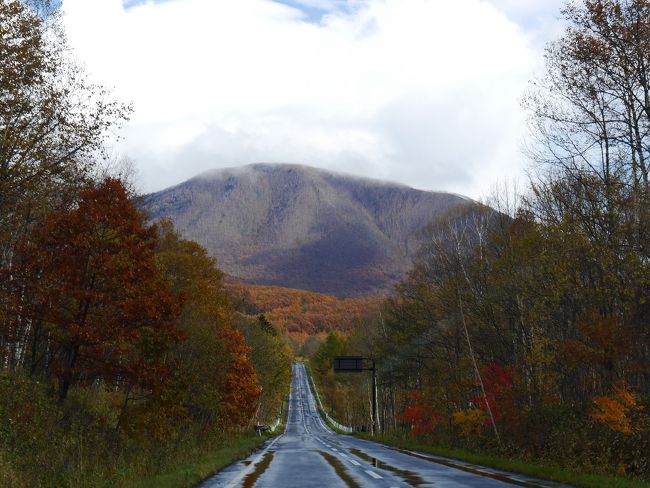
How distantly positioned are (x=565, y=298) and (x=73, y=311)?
66.1 feet

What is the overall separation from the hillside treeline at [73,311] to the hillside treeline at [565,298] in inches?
519

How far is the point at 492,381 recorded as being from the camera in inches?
1153

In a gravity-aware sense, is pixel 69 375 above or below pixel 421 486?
above

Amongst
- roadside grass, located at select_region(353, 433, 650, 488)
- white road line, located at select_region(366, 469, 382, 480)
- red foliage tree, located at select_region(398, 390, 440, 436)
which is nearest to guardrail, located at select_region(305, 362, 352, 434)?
red foliage tree, located at select_region(398, 390, 440, 436)

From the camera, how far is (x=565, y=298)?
26.2 m

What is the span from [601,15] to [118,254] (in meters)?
19.0

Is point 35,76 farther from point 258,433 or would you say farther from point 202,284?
point 258,433

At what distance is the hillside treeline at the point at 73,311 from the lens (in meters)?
16.4

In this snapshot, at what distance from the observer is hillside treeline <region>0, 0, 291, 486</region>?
16.4 metres

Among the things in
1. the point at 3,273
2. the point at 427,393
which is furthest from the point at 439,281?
the point at 3,273

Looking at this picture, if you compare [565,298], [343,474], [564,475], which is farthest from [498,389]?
[343,474]

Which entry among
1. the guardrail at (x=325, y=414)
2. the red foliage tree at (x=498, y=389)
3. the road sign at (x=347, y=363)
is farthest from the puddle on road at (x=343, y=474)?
the guardrail at (x=325, y=414)

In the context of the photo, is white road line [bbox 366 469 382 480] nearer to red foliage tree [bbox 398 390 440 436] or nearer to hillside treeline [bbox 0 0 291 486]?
hillside treeline [bbox 0 0 291 486]

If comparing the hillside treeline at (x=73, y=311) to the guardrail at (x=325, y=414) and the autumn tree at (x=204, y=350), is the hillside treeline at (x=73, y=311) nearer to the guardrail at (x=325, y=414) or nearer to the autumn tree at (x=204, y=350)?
the autumn tree at (x=204, y=350)
